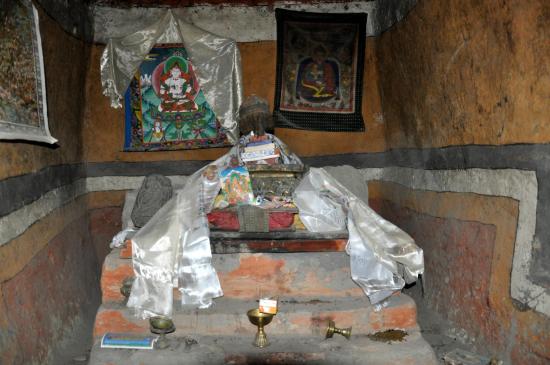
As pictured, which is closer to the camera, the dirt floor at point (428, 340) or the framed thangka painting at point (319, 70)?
the dirt floor at point (428, 340)

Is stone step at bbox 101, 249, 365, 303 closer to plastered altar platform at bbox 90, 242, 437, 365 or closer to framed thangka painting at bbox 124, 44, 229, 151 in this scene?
plastered altar platform at bbox 90, 242, 437, 365

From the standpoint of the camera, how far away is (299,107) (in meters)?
5.15

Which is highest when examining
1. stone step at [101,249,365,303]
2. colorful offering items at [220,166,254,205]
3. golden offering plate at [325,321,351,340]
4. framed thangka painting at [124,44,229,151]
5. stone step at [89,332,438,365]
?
framed thangka painting at [124,44,229,151]

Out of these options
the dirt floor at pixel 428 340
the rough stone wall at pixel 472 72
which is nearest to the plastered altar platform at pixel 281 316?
the dirt floor at pixel 428 340

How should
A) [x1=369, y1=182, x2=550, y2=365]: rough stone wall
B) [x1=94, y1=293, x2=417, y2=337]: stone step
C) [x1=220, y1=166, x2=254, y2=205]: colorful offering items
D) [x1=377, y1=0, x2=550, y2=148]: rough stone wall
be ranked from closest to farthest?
[x1=377, y1=0, x2=550, y2=148]: rough stone wall, [x1=369, y1=182, x2=550, y2=365]: rough stone wall, [x1=94, y1=293, x2=417, y2=337]: stone step, [x1=220, y1=166, x2=254, y2=205]: colorful offering items

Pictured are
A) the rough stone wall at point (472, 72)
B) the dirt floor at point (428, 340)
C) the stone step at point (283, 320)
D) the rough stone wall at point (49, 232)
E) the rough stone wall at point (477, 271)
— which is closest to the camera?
the rough stone wall at point (472, 72)

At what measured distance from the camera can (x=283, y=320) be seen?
3.13 meters

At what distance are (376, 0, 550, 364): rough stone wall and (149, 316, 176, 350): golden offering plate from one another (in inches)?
84.8

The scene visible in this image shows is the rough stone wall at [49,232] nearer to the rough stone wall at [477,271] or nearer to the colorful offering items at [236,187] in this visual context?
the colorful offering items at [236,187]

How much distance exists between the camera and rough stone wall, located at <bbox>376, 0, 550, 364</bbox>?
245 cm

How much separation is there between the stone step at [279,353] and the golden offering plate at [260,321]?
43mm

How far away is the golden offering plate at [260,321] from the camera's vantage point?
Result: 285cm

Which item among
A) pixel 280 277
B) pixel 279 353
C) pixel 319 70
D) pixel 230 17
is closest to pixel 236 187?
pixel 280 277

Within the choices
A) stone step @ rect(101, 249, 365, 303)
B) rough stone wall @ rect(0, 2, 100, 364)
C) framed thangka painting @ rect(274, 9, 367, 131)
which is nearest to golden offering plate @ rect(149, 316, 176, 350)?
stone step @ rect(101, 249, 365, 303)
